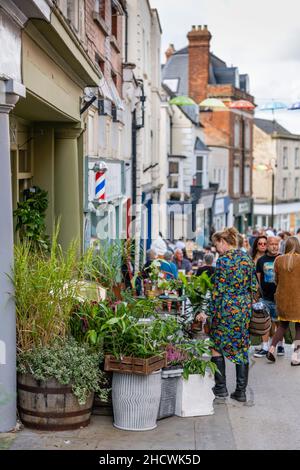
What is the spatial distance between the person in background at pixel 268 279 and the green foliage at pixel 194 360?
2.99 m

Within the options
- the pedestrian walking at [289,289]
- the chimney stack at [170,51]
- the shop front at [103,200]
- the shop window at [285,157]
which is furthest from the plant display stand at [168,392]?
the shop window at [285,157]

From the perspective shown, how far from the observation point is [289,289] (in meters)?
9.30

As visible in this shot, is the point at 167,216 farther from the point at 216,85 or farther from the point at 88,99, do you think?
A: the point at 88,99

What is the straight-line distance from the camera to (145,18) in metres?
26.8

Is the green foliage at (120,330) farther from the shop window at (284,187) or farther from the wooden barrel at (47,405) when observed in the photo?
the shop window at (284,187)

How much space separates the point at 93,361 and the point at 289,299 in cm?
355

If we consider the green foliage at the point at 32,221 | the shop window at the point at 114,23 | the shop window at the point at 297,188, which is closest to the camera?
the green foliage at the point at 32,221

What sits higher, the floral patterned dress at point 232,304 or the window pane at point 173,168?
the window pane at point 173,168

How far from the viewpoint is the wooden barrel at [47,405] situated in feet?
20.5

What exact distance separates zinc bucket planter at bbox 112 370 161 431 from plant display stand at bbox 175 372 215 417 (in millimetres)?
448

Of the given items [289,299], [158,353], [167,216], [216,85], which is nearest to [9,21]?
[158,353]

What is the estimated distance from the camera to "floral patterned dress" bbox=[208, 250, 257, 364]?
7453mm

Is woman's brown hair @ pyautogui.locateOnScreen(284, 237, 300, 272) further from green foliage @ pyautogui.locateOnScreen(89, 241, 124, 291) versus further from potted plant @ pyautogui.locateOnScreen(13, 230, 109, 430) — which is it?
potted plant @ pyautogui.locateOnScreen(13, 230, 109, 430)

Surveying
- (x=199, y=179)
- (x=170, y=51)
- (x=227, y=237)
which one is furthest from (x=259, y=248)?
(x=170, y=51)
